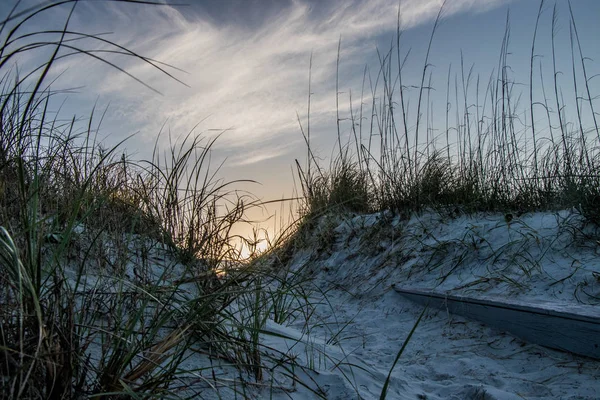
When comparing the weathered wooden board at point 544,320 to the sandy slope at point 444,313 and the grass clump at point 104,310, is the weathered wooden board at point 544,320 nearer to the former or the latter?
the sandy slope at point 444,313

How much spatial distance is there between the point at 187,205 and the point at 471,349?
5.54 feet

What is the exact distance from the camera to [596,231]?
2.79m

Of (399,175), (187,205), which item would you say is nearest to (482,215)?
(399,175)

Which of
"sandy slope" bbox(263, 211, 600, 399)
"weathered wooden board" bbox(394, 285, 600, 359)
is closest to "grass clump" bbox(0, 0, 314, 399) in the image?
"sandy slope" bbox(263, 211, 600, 399)

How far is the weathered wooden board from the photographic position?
6.28ft

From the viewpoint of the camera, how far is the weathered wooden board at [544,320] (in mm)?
1913

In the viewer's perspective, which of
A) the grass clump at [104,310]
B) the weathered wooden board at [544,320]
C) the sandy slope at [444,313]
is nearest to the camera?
the grass clump at [104,310]

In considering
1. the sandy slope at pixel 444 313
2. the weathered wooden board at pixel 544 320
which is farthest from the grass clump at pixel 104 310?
the weathered wooden board at pixel 544 320

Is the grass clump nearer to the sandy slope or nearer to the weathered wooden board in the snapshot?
the sandy slope

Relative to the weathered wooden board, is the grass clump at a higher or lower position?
higher

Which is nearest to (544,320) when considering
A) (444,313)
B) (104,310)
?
(444,313)

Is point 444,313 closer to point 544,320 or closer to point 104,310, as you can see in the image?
point 544,320

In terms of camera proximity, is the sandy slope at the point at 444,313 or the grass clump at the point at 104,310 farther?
the sandy slope at the point at 444,313

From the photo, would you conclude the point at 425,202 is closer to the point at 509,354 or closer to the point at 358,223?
the point at 358,223
